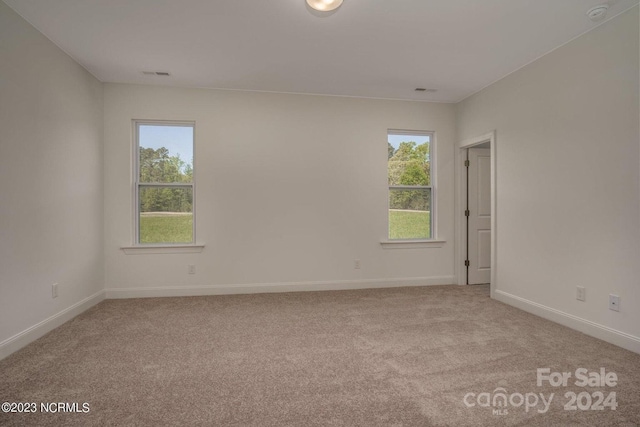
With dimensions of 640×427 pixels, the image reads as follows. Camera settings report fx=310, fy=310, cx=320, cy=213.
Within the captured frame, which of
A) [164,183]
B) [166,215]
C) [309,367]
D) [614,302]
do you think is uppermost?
[164,183]

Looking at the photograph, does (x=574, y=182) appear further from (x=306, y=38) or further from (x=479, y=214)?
(x=306, y=38)

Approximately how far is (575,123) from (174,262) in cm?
467

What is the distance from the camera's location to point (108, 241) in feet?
12.8

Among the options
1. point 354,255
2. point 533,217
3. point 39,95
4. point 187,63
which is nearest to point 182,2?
point 187,63

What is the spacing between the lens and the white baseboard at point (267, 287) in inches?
155

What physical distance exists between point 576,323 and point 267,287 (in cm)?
337

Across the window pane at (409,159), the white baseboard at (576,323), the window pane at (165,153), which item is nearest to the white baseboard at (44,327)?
the window pane at (165,153)

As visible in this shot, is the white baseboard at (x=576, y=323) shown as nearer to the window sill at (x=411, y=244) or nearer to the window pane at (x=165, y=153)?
the window sill at (x=411, y=244)

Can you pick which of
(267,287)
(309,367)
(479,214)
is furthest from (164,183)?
(479,214)

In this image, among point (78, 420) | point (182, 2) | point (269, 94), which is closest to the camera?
point (78, 420)

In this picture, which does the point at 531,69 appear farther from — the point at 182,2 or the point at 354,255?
the point at 182,2

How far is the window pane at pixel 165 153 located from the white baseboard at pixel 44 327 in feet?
5.18

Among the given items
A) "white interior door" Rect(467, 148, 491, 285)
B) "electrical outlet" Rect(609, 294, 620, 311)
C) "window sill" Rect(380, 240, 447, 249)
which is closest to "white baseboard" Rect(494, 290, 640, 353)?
"electrical outlet" Rect(609, 294, 620, 311)

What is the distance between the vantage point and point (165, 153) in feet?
13.4
